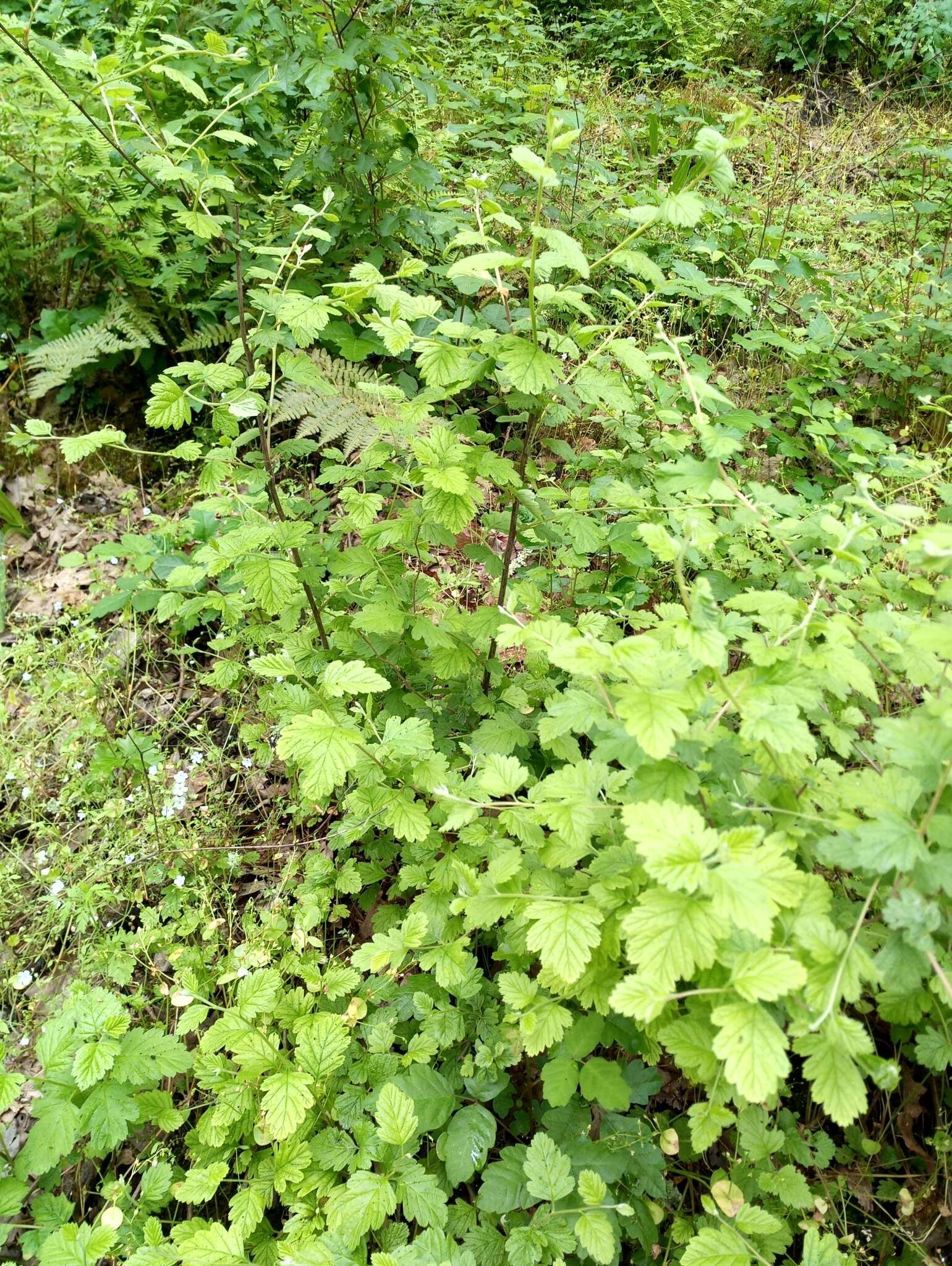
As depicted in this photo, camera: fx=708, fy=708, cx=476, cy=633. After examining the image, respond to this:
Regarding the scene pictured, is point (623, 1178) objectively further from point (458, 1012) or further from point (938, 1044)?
point (938, 1044)

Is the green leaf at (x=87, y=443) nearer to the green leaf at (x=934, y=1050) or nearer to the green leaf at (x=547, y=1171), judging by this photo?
the green leaf at (x=547, y=1171)

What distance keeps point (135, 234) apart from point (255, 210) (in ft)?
1.80

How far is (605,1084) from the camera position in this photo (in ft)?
4.36

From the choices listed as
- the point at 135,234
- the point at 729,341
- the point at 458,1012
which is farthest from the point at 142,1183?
the point at 729,341

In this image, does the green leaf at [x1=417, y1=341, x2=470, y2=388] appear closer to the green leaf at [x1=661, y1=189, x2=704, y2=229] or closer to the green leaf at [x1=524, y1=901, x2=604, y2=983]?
the green leaf at [x1=661, y1=189, x2=704, y2=229]

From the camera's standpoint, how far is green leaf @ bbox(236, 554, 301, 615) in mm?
1769

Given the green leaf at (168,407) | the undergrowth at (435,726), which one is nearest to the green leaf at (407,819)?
the undergrowth at (435,726)

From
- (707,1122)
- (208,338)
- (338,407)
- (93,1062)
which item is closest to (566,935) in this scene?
(707,1122)

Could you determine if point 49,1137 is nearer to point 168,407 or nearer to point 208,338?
point 168,407

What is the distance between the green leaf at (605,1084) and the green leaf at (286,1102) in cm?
57

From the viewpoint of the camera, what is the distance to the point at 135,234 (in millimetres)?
3168

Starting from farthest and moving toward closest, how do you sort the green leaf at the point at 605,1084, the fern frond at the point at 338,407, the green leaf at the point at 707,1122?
1. the fern frond at the point at 338,407
2. the green leaf at the point at 605,1084
3. the green leaf at the point at 707,1122

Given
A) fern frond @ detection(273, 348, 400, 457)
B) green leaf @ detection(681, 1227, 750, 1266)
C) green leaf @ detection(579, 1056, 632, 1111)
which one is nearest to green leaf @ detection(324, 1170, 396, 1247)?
green leaf @ detection(579, 1056, 632, 1111)

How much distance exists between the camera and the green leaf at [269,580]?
69.6 inches
